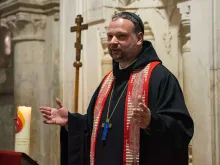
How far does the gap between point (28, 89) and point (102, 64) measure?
1.38 meters

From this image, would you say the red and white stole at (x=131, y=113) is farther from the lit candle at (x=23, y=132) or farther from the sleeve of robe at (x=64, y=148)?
the lit candle at (x=23, y=132)

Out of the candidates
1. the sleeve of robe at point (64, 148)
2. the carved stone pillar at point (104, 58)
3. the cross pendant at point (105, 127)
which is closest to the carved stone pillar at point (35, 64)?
the carved stone pillar at point (104, 58)

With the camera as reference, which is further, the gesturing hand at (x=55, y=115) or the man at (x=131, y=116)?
the gesturing hand at (x=55, y=115)

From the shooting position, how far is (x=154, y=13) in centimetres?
480

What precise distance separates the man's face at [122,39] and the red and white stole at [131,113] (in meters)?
0.14

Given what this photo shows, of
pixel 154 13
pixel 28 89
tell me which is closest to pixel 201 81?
pixel 154 13

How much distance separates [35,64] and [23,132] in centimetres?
280

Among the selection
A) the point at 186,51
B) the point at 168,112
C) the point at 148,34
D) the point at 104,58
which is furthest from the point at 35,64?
the point at 168,112

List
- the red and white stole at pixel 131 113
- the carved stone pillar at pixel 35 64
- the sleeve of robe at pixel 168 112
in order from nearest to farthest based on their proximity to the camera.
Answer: the sleeve of robe at pixel 168 112
the red and white stole at pixel 131 113
the carved stone pillar at pixel 35 64

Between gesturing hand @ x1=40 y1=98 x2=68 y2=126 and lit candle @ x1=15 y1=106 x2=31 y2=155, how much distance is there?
44 cm

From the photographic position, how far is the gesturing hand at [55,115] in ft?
9.50

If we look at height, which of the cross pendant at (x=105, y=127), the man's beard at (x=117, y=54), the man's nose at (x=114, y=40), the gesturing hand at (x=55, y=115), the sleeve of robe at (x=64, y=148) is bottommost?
the sleeve of robe at (x=64, y=148)

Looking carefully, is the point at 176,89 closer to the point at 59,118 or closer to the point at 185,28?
the point at 59,118

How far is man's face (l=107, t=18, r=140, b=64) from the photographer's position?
8.87 ft
